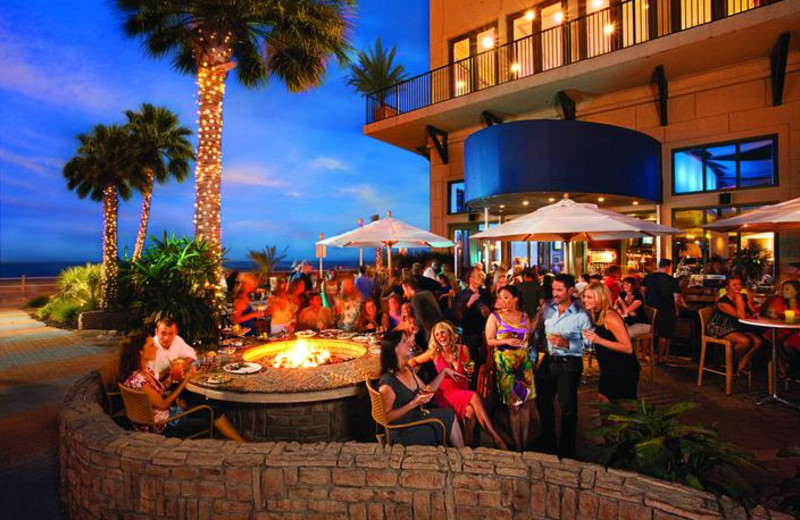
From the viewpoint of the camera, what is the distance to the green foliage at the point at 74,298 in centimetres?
1384

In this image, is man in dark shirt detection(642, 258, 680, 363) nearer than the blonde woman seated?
No

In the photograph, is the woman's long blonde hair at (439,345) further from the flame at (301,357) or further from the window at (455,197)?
the window at (455,197)

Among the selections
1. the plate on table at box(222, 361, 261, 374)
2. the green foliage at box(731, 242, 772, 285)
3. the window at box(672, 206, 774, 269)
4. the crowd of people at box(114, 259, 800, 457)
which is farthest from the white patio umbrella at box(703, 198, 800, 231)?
the plate on table at box(222, 361, 261, 374)

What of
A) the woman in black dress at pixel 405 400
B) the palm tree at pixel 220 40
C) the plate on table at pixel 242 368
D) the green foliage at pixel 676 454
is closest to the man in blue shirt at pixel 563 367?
the woman in black dress at pixel 405 400

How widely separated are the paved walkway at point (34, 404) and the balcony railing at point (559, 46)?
13329 mm

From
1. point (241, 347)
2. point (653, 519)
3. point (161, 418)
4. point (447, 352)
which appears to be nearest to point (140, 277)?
point (241, 347)

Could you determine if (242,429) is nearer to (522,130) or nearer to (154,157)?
(522,130)

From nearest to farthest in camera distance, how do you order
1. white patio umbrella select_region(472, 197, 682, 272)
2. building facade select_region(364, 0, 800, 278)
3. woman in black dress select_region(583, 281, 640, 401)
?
woman in black dress select_region(583, 281, 640, 401) → white patio umbrella select_region(472, 197, 682, 272) → building facade select_region(364, 0, 800, 278)

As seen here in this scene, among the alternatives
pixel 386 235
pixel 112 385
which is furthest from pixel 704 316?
pixel 112 385

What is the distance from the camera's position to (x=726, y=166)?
12.0 meters

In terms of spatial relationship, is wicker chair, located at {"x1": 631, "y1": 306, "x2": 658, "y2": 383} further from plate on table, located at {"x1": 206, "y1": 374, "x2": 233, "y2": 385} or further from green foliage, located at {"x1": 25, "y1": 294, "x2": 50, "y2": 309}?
green foliage, located at {"x1": 25, "y1": 294, "x2": 50, "y2": 309}

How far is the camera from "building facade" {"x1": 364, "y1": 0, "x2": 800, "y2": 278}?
1099 centimetres

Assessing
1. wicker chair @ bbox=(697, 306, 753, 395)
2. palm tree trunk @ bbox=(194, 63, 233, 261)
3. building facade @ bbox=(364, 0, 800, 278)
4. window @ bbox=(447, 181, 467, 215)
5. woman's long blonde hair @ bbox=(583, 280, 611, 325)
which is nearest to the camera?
woman's long blonde hair @ bbox=(583, 280, 611, 325)

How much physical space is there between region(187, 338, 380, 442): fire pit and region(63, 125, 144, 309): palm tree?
62.2 ft
